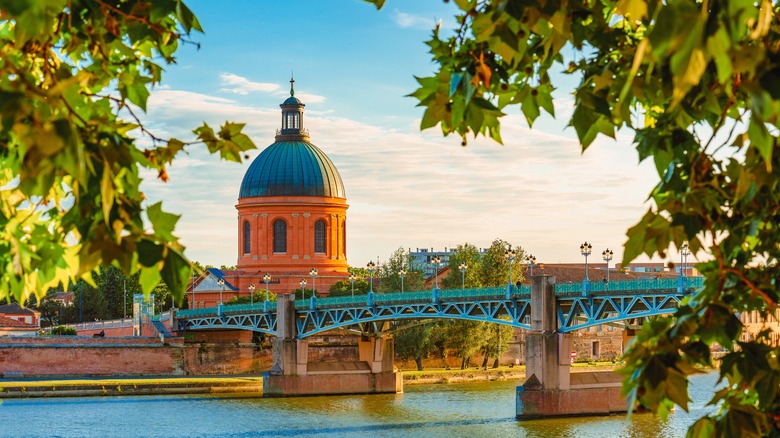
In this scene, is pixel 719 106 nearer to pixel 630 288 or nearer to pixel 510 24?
pixel 510 24

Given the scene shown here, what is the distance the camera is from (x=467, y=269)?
6406cm

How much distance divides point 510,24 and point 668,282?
124 ft

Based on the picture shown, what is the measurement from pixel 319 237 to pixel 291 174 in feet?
14.9

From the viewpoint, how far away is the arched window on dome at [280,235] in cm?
7875

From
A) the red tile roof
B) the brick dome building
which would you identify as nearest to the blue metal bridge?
the brick dome building

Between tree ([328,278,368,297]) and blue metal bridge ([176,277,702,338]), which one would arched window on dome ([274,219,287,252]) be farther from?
blue metal bridge ([176,277,702,338])

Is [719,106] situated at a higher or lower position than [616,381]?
higher

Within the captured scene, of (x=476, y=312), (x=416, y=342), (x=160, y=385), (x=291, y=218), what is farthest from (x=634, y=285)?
(x=291, y=218)

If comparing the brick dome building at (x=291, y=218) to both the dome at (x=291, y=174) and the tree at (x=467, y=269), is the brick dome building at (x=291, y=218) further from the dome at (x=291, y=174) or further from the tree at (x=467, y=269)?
the tree at (x=467, y=269)

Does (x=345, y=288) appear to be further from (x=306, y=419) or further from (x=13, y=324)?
(x=306, y=419)

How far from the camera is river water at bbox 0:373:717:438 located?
34.7 metres

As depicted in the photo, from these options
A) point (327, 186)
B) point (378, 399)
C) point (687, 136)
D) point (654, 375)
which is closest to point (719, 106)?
point (687, 136)

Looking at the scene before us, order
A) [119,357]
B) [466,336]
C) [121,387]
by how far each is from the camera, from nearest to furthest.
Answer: [121,387], [119,357], [466,336]

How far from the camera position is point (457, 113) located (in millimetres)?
3645
